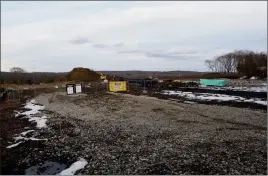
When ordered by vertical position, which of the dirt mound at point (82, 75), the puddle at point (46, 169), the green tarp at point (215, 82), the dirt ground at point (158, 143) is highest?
the dirt mound at point (82, 75)

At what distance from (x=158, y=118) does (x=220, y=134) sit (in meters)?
6.84

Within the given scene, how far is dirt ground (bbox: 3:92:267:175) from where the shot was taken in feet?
42.5

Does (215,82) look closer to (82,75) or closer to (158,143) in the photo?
(82,75)

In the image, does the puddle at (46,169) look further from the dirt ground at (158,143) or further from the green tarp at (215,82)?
the green tarp at (215,82)

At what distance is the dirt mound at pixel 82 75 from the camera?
80331mm

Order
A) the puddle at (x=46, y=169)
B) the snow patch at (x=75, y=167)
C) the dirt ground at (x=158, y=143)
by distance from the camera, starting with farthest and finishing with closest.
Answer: the dirt ground at (x=158, y=143) < the puddle at (x=46, y=169) < the snow patch at (x=75, y=167)

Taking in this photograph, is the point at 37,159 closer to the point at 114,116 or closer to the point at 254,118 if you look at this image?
the point at 114,116

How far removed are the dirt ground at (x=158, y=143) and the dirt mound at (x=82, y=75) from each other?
53876 millimetres

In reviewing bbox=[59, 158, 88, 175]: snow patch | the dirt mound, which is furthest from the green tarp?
bbox=[59, 158, 88, 175]: snow patch

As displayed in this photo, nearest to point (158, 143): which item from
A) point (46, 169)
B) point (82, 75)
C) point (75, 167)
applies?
point (75, 167)

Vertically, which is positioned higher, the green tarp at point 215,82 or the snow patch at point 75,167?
the green tarp at point 215,82

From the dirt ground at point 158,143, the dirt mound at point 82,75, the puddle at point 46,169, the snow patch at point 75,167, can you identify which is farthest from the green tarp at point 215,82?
the puddle at point 46,169

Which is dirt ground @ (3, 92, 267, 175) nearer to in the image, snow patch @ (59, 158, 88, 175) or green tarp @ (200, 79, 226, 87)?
snow patch @ (59, 158, 88, 175)

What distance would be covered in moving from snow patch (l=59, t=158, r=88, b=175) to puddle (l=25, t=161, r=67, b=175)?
11.9 inches
